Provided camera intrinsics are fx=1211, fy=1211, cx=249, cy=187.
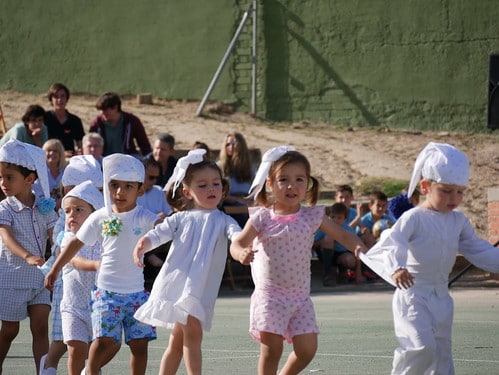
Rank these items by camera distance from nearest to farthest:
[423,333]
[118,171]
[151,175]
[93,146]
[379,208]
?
[423,333]
[118,171]
[93,146]
[151,175]
[379,208]

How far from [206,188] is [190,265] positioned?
486 millimetres

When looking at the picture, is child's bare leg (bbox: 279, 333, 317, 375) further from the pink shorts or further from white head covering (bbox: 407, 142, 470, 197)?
white head covering (bbox: 407, 142, 470, 197)

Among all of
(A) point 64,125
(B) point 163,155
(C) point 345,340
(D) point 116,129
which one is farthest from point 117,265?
(A) point 64,125

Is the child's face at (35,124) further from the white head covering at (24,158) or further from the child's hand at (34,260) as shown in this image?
the child's hand at (34,260)

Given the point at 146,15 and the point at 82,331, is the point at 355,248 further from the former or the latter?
the point at 146,15

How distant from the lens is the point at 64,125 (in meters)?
14.8

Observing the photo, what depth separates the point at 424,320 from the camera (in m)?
6.59

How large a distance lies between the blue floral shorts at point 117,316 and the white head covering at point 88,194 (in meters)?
0.74

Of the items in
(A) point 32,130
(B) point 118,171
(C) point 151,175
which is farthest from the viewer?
(A) point 32,130

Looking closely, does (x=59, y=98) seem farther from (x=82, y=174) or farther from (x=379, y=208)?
(x=82, y=174)

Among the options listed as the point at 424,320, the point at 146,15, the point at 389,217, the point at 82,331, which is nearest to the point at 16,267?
the point at 82,331

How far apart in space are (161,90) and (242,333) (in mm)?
14390

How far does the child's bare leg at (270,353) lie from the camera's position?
6809mm

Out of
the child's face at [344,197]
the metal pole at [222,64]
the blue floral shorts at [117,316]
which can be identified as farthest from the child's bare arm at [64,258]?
the metal pole at [222,64]
